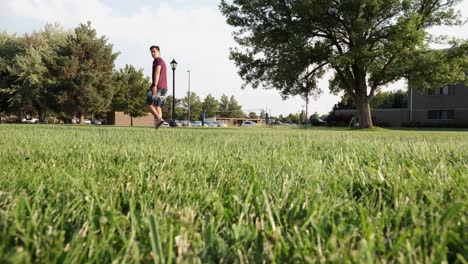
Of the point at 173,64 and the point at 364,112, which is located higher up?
the point at 173,64

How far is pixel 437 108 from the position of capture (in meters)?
49.6

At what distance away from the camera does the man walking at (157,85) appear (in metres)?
9.59

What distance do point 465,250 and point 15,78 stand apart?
182 feet

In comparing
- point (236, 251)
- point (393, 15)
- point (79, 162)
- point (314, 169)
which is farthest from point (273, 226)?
point (393, 15)

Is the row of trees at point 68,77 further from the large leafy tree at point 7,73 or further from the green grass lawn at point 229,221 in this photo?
the green grass lawn at point 229,221

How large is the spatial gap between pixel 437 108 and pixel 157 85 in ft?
165

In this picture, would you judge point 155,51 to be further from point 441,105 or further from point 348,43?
point 441,105

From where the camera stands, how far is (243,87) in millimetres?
33156

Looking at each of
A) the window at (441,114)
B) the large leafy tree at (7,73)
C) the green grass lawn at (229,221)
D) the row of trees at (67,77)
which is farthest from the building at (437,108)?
the large leafy tree at (7,73)

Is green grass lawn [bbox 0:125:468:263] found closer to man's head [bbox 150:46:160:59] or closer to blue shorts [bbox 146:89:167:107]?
man's head [bbox 150:46:160:59]

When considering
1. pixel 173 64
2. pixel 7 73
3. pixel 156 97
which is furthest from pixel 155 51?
pixel 7 73

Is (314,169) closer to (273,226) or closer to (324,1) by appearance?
(273,226)

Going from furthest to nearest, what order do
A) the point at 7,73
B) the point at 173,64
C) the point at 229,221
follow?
1. the point at 7,73
2. the point at 173,64
3. the point at 229,221

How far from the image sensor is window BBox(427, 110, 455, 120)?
49.0m
